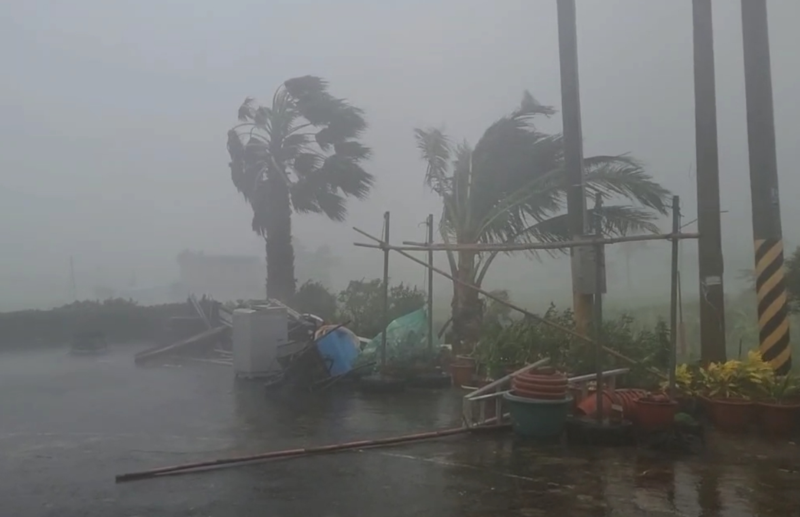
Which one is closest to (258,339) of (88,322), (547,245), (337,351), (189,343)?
(337,351)

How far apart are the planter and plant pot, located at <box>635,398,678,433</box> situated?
0.70 m

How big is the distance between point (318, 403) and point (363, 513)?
14.7 feet

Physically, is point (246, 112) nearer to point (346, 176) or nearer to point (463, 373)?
point (346, 176)

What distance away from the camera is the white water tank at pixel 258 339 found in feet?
39.0

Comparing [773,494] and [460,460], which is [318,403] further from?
[773,494]

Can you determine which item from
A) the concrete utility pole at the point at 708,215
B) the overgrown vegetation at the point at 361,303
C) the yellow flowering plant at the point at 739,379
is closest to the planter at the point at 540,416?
the yellow flowering plant at the point at 739,379

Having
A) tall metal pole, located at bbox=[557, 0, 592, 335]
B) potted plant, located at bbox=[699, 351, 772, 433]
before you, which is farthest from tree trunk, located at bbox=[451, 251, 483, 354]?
potted plant, located at bbox=[699, 351, 772, 433]

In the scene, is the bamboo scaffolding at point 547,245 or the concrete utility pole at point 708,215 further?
the concrete utility pole at point 708,215

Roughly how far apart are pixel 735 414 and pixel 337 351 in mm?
5655

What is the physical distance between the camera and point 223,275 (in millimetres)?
19484

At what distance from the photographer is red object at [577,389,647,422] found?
7.49m

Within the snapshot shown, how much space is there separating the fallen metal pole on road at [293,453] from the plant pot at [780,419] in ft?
8.86

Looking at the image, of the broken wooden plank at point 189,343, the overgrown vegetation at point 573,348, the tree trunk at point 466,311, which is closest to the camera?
the overgrown vegetation at point 573,348

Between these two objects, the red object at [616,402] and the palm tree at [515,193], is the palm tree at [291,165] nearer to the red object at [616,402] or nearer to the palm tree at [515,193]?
the palm tree at [515,193]
